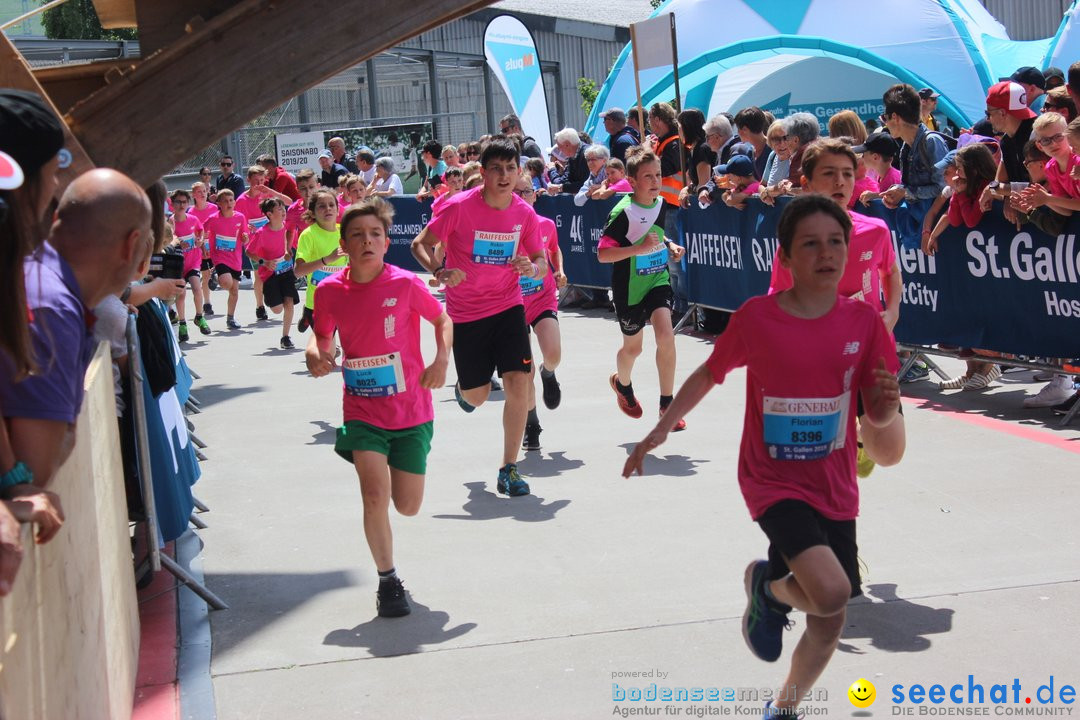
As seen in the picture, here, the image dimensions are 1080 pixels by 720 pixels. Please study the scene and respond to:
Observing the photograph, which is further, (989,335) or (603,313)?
(603,313)

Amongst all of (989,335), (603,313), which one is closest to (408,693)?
(989,335)

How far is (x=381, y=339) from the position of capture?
570cm

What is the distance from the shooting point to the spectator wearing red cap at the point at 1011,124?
892 cm

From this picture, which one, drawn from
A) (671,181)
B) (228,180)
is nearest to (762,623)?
(671,181)

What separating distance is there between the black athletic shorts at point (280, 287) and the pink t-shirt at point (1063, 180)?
900 centimetres

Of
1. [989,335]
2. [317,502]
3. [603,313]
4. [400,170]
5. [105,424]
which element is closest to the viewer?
[105,424]

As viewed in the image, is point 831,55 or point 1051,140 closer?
point 1051,140

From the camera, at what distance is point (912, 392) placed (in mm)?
9719

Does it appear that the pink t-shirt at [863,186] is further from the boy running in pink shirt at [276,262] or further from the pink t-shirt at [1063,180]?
the boy running in pink shirt at [276,262]

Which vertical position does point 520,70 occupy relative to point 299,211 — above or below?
above

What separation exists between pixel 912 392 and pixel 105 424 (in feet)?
22.2

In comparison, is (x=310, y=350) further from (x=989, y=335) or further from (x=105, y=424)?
(x=989, y=335)

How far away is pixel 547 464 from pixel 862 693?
411cm

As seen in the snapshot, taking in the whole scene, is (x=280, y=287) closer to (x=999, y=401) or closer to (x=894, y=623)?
(x=999, y=401)
